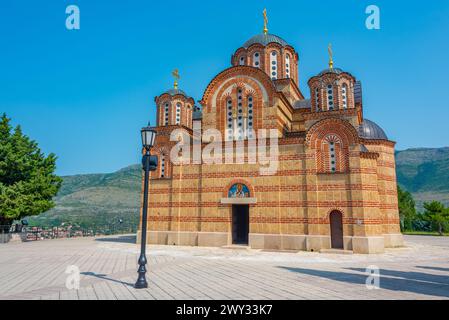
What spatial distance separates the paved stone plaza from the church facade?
327 centimetres

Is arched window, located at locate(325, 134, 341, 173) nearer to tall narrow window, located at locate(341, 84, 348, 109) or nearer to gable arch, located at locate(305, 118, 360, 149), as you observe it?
gable arch, located at locate(305, 118, 360, 149)

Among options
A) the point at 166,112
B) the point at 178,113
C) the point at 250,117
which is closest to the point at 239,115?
the point at 250,117

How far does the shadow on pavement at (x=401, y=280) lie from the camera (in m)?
8.23

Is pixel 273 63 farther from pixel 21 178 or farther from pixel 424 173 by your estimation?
pixel 424 173

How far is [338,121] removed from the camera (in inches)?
692

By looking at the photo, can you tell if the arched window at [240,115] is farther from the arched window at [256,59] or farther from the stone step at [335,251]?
the stone step at [335,251]

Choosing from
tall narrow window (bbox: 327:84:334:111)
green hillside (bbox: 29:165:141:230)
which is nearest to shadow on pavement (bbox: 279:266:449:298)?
tall narrow window (bbox: 327:84:334:111)

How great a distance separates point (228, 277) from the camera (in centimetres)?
980

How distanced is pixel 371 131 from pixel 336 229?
8231mm

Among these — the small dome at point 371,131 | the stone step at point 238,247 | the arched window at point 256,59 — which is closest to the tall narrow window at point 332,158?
the small dome at point 371,131
